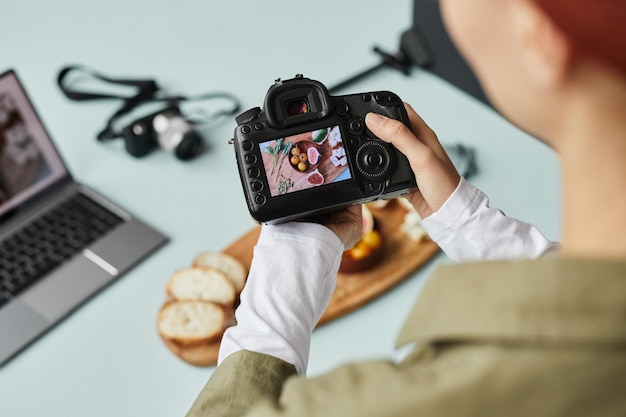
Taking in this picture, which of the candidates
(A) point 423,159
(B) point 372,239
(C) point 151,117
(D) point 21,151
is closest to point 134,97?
(C) point 151,117

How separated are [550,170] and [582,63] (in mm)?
885

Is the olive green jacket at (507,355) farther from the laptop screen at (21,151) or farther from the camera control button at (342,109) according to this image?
the laptop screen at (21,151)

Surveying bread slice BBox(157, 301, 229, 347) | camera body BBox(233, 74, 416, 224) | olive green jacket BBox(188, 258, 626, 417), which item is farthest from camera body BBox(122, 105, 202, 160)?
olive green jacket BBox(188, 258, 626, 417)

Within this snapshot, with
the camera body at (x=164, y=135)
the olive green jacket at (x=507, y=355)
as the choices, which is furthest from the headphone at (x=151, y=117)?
the olive green jacket at (x=507, y=355)

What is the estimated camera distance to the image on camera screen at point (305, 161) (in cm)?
80

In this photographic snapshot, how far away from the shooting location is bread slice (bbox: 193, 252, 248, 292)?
43.7 inches

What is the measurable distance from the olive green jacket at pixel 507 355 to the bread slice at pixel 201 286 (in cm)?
61

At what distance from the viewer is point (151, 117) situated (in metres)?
1.36

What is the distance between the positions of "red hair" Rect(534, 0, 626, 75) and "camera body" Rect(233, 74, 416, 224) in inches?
16.3

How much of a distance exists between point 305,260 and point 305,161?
0.12 metres

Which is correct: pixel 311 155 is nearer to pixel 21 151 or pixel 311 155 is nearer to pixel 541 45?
pixel 541 45

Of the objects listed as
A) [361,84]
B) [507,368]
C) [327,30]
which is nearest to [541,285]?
[507,368]

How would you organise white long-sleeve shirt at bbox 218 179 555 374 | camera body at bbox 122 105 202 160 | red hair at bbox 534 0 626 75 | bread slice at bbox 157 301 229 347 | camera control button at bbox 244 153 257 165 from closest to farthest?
red hair at bbox 534 0 626 75, white long-sleeve shirt at bbox 218 179 555 374, camera control button at bbox 244 153 257 165, bread slice at bbox 157 301 229 347, camera body at bbox 122 105 202 160

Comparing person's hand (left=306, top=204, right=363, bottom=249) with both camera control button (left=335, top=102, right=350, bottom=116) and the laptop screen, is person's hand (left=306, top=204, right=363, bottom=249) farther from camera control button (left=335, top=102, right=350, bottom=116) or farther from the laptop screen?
the laptop screen
